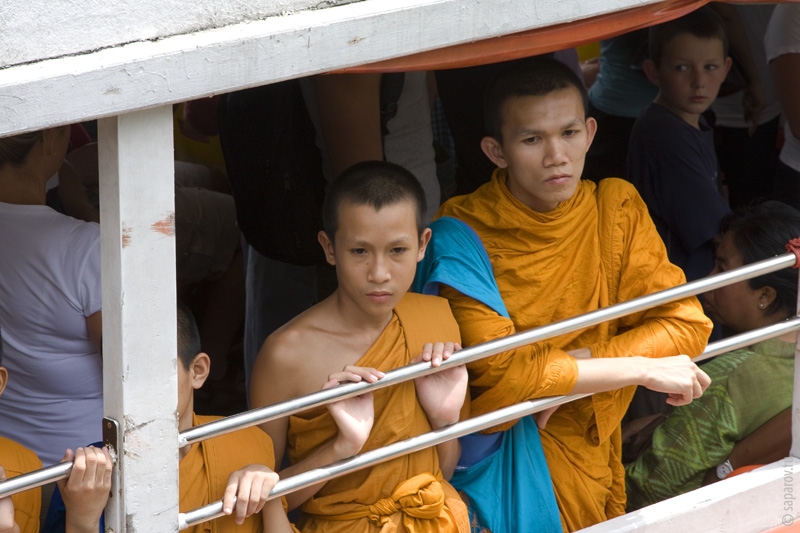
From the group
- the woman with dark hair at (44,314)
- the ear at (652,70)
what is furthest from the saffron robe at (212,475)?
the ear at (652,70)

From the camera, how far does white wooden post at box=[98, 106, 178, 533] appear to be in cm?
180

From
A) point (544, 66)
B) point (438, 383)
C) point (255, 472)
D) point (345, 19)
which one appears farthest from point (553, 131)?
point (255, 472)

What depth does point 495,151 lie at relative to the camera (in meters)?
2.77

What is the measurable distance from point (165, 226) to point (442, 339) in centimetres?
85

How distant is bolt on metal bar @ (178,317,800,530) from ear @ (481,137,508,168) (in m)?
0.63

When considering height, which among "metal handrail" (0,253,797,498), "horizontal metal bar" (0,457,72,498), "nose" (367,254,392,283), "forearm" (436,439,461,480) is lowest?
"forearm" (436,439,461,480)

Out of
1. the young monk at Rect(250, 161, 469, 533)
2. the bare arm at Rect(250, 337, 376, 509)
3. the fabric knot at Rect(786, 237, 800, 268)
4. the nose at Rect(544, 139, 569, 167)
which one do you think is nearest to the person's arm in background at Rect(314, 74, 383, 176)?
the young monk at Rect(250, 161, 469, 533)

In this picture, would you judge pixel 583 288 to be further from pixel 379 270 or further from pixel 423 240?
pixel 379 270

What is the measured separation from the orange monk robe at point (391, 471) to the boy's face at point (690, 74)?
1.72 metres

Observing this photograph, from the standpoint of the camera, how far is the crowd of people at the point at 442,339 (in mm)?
2385

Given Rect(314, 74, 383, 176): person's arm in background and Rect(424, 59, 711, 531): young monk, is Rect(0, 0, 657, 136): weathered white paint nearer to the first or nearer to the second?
Rect(424, 59, 711, 531): young monk

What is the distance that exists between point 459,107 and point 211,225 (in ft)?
4.71

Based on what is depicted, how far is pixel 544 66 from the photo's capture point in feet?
9.13

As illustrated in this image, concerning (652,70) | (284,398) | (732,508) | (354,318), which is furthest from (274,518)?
(652,70)
